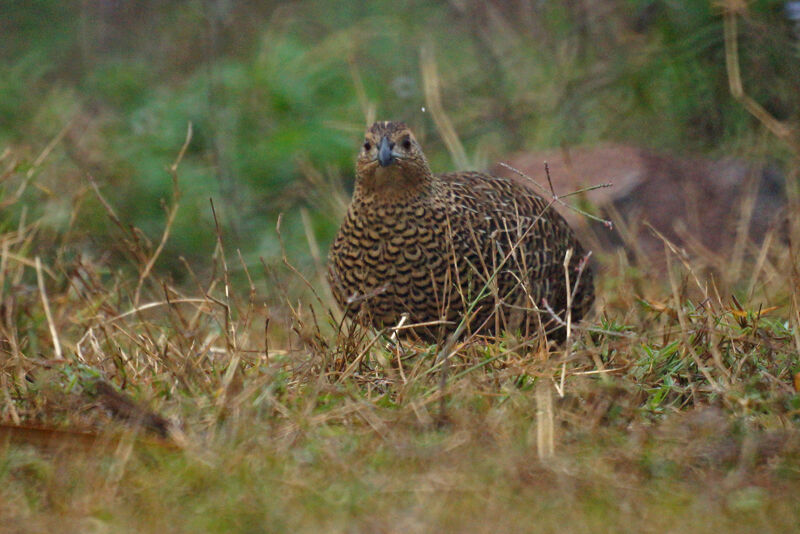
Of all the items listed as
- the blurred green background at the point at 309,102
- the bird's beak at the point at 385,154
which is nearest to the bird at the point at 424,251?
the bird's beak at the point at 385,154

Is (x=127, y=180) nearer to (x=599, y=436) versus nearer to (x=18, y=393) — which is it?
(x=18, y=393)

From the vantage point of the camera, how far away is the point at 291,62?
7.81 metres

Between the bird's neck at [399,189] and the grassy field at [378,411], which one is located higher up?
the bird's neck at [399,189]

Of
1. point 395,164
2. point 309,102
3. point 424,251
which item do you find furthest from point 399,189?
Answer: point 309,102

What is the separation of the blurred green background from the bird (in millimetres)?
1494

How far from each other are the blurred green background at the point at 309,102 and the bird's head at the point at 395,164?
4.75ft

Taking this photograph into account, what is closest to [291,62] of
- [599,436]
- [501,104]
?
[501,104]

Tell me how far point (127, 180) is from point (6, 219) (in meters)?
1.54

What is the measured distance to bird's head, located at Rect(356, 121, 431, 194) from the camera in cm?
401

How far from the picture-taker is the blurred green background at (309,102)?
624 cm

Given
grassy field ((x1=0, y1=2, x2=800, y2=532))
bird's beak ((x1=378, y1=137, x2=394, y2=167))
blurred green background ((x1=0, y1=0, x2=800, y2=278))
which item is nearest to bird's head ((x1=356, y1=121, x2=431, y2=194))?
bird's beak ((x1=378, y1=137, x2=394, y2=167))

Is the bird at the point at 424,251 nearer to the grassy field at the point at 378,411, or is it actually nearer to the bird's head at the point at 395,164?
the bird's head at the point at 395,164

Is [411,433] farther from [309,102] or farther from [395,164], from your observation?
[309,102]

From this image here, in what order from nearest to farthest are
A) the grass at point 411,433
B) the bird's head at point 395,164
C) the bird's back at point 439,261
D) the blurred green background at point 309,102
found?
the grass at point 411,433 < the bird's back at point 439,261 < the bird's head at point 395,164 < the blurred green background at point 309,102
